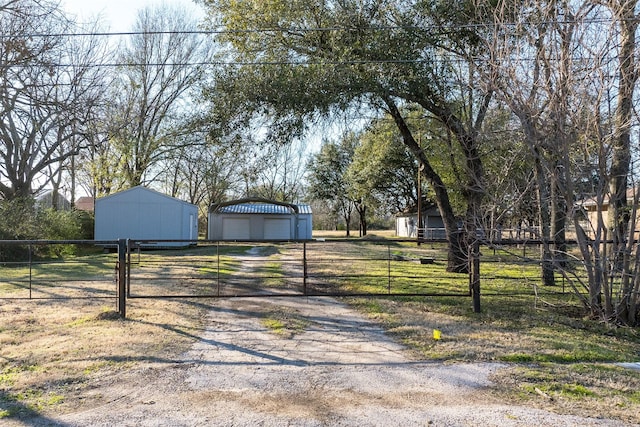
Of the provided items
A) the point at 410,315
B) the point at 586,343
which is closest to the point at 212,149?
the point at 410,315

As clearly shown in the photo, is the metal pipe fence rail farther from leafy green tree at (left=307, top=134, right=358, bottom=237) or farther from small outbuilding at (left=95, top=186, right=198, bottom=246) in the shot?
leafy green tree at (left=307, top=134, right=358, bottom=237)

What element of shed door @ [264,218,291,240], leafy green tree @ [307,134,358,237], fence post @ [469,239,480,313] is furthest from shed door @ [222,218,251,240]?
fence post @ [469,239,480,313]

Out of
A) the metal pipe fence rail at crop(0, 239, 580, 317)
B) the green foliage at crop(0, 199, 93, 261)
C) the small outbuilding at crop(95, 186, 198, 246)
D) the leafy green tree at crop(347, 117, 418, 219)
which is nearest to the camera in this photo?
the metal pipe fence rail at crop(0, 239, 580, 317)

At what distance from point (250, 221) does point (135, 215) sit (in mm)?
9864

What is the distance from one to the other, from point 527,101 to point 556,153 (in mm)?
829

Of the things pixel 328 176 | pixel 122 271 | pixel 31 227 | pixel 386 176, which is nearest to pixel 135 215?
pixel 31 227

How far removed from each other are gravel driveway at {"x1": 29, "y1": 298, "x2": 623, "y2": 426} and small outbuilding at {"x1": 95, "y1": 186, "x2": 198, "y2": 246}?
61.5 ft

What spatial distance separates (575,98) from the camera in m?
5.86

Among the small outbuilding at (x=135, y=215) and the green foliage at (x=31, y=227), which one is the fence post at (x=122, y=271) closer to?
the green foliage at (x=31, y=227)

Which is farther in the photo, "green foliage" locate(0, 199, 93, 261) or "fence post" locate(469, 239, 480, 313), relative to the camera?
"green foliage" locate(0, 199, 93, 261)

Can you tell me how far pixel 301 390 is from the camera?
401cm

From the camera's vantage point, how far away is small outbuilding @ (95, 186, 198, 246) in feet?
75.0

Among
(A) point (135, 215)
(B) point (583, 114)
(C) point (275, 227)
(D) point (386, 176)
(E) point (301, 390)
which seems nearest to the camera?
(E) point (301, 390)

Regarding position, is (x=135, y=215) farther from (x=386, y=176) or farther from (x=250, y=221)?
(x=386, y=176)
